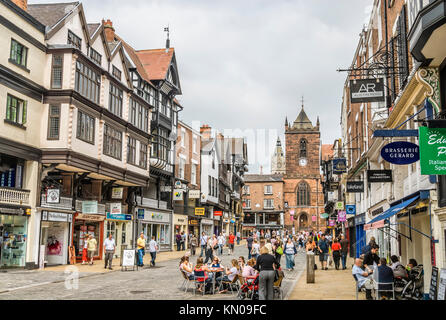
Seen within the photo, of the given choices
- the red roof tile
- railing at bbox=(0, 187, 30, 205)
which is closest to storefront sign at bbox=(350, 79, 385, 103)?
railing at bbox=(0, 187, 30, 205)

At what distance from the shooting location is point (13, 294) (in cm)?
1432

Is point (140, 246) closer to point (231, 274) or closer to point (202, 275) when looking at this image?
point (202, 275)

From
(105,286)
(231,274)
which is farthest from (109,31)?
(231,274)

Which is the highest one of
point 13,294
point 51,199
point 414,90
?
point 414,90

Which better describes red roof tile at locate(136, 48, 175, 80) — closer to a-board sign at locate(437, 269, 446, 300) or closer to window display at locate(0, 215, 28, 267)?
window display at locate(0, 215, 28, 267)

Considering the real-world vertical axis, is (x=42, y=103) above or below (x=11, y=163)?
above

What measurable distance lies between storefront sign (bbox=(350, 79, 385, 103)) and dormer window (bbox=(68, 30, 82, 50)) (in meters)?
15.3

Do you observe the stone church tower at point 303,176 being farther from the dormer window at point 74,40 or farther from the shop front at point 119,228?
the dormer window at point 74,40

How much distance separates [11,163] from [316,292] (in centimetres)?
1534

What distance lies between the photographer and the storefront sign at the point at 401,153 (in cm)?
1161

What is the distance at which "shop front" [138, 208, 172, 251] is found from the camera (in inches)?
1412
